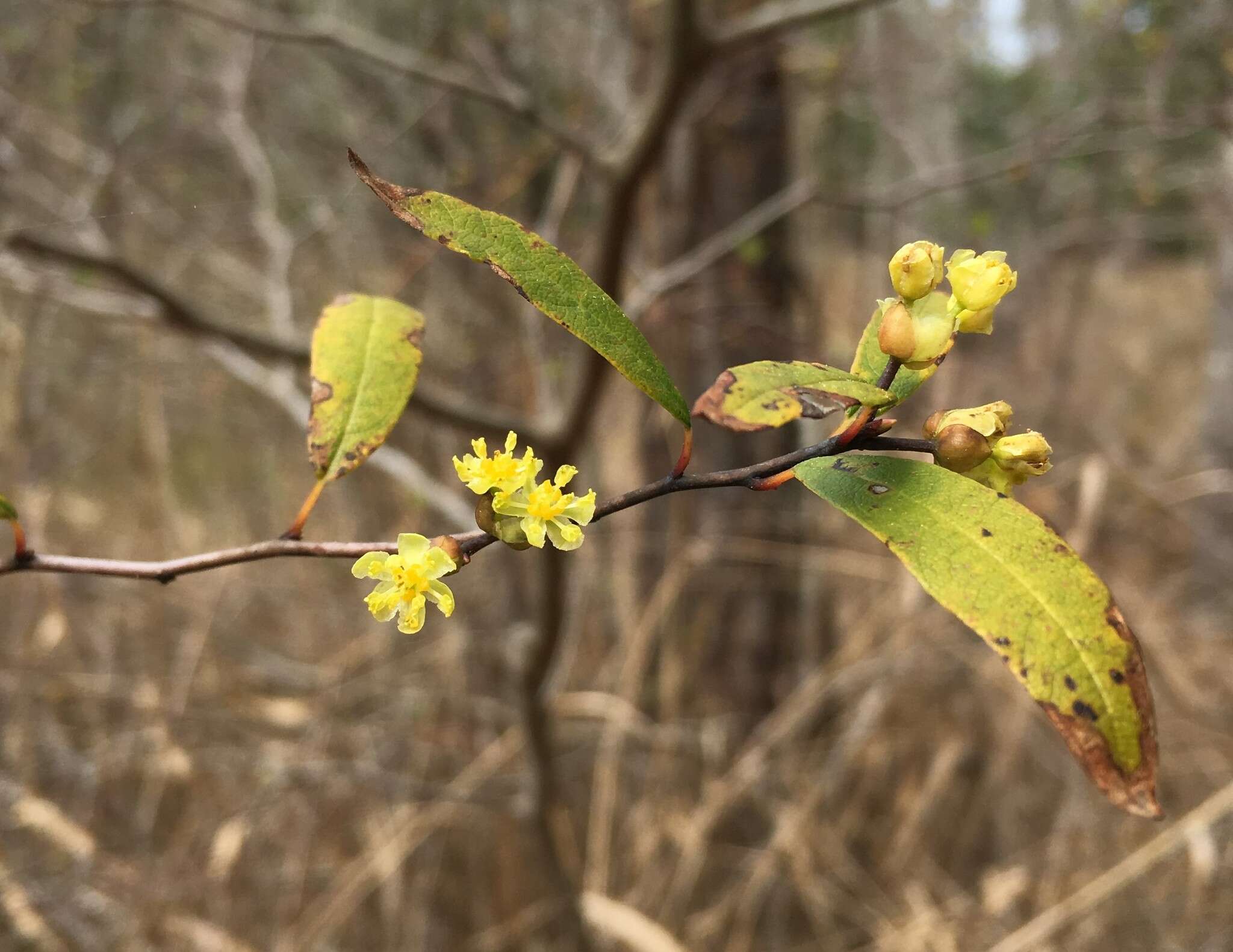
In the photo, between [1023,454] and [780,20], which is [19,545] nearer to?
[1023,454]

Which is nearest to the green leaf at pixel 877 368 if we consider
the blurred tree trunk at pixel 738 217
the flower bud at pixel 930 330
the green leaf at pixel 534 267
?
the flower bud at pixel 930 330

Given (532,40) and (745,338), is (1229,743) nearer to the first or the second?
(745,338)

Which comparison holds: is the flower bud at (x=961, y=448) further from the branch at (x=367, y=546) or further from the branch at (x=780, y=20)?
the branch at (x=780, y=20)

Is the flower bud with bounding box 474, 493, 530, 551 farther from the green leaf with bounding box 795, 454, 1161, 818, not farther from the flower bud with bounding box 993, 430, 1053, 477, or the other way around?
the flower bud with bounding box 993, 430, 1053, 477

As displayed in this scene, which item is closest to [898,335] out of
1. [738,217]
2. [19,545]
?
[19,545]

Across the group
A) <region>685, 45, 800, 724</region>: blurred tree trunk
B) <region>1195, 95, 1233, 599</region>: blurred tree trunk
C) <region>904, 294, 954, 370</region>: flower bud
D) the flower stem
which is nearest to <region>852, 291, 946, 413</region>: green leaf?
<region>904, 294, 954, 370</region>: flower bud

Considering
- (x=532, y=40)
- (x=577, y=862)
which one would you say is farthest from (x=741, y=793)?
(x=532, y=40)
